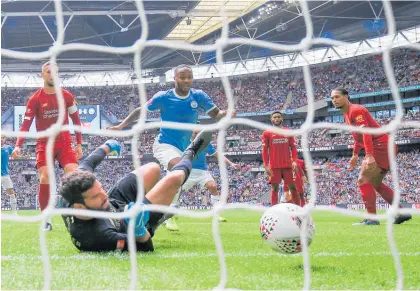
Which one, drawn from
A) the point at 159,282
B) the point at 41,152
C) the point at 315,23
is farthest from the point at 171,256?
the point at 315,23

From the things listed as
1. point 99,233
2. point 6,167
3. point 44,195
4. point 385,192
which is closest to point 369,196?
point 385,192

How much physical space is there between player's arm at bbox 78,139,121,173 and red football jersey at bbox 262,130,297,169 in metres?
4.34

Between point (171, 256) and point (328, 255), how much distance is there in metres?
1.12

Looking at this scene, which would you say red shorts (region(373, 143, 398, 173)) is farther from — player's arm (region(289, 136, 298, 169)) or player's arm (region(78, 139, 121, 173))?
player's arm (region(78, 139, 121, 173))

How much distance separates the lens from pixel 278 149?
865cm

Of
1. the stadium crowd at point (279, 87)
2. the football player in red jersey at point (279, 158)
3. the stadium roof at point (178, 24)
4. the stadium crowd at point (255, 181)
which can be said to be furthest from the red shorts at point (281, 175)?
the stadium crowd at point (279, 87)

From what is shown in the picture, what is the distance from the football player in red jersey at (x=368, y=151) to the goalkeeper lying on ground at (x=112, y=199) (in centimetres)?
278

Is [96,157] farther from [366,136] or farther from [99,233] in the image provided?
[366,136]

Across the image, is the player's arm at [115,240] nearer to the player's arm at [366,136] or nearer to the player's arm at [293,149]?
the player's arm at [366,136]

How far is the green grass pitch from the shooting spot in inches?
109

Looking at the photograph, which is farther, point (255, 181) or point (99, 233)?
point (255, 181)

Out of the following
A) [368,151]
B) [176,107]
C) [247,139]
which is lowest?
[368,151]

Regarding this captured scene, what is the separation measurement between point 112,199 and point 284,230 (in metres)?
1.36

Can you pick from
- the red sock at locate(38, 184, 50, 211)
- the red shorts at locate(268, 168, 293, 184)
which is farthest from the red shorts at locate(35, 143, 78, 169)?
the red shorts at locate(268, 168, 293, 184)
